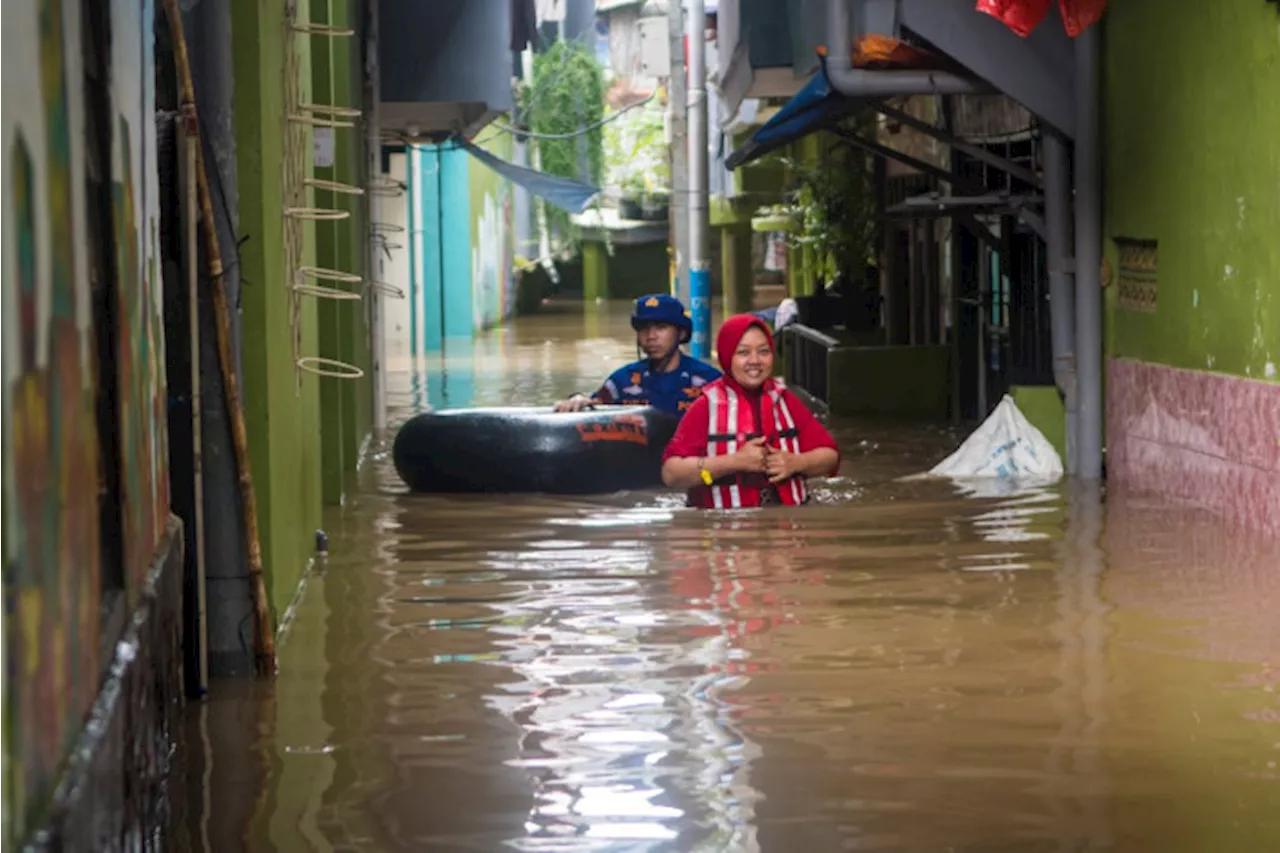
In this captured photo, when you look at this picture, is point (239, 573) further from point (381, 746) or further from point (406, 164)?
point (406, 164)

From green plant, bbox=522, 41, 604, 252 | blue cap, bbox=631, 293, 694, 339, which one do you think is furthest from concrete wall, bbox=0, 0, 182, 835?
green plant, bbox=522, 41, 604, 252

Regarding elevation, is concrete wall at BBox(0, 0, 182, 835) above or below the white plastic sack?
above

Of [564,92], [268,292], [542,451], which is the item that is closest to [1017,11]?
[542,451]

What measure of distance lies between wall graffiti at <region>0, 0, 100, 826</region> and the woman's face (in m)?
5.73

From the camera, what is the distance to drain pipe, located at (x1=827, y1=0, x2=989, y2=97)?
43.3 feet

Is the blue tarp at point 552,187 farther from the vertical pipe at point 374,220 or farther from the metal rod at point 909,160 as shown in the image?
the metal rod at point 909,160

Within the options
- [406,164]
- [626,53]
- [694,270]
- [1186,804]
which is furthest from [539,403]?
[626,53]

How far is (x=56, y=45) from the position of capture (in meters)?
4.22

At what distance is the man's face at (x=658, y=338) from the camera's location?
41.4 feet

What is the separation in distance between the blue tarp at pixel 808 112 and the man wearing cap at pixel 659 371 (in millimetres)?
1803

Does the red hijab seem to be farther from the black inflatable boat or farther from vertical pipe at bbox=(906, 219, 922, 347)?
vertical pipe at bbox=(906, 219, 922, 347)

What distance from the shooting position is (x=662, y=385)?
13109mm

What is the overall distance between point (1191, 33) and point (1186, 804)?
689cm

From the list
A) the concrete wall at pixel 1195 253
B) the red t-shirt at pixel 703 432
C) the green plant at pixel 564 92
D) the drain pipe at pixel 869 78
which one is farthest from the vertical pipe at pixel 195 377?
the green plant at pixel 564 92
